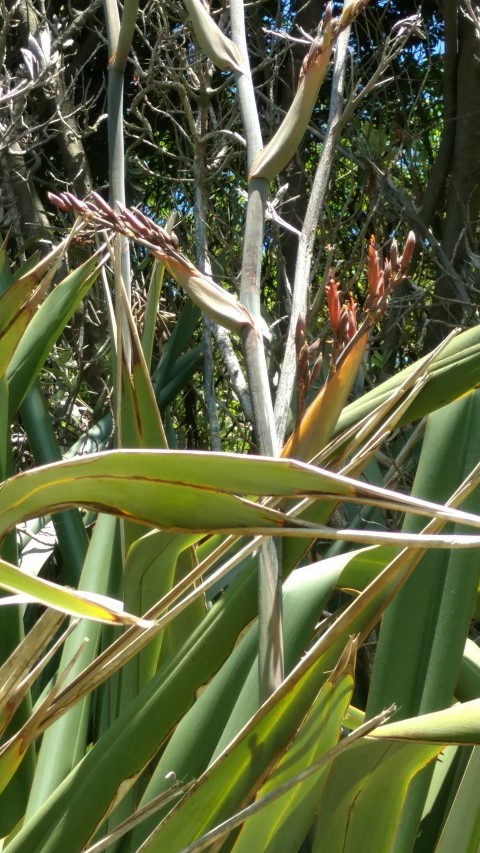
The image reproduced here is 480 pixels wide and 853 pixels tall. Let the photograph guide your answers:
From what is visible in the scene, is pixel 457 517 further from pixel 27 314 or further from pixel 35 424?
pixel 35 424

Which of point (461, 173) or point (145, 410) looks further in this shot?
point (461, 173)

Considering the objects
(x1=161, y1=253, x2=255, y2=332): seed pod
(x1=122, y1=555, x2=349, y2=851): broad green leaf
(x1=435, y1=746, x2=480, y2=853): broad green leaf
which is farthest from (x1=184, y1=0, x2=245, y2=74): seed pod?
(x1=435, y1=746, x2=480, y2=853): broad green leaf

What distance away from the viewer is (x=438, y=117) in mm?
2965

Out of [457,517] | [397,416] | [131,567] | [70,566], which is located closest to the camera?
[457,517]

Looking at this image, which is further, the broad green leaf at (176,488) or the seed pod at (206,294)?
the seed pod at (206,294)

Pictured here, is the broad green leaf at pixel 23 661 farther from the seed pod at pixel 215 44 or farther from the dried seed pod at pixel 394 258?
the seed pod at pixel 215 44

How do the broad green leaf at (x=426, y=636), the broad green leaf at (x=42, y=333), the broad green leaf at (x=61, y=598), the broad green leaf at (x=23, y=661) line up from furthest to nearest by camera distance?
the broad green leaf at (x=42, y=333), the broad green leaf at (x=426, y=636), the broad green leaf at (x=23, y=661), the broad green leaf at (x=61, y=598)

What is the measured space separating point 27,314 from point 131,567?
0.25 m

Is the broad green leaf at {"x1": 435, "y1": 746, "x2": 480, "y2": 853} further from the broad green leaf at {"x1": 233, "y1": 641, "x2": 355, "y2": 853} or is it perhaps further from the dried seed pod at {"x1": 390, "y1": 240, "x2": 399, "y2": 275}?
the dried seed pod at {"x1": 390, "y1": 240, "x2": 399, "y2": 275}

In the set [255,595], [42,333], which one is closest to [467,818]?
[255,595]

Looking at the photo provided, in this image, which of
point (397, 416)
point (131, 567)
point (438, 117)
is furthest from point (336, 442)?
point (438, 117)

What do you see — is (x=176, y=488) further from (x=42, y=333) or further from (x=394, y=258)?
(x=42, y=333)

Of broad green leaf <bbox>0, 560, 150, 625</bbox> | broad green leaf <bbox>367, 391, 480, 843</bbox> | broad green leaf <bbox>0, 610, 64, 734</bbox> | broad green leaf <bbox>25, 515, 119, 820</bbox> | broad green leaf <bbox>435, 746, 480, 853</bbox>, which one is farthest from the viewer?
broad green leaf <bbox>25, 515, 119, 820</bbox>

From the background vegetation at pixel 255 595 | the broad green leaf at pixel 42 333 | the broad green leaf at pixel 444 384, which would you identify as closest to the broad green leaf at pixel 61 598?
the background vegetation at pixel 255 595
